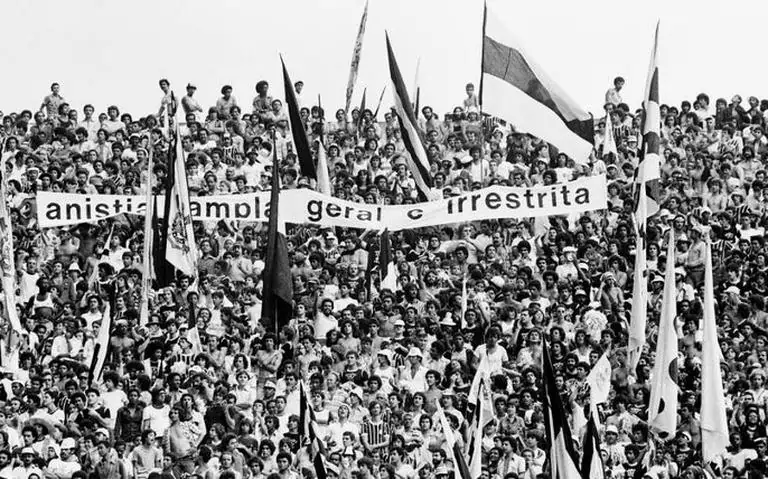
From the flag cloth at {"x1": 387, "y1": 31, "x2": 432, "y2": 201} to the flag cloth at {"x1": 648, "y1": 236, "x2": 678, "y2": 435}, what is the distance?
6.08 m

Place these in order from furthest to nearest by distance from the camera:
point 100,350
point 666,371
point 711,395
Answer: point 100,350, point 666,371, point 711,395

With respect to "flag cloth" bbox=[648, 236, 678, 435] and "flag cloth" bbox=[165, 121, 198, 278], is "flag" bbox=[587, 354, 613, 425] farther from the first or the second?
"flag cloth" bbox=[165, 121, 198, 278]

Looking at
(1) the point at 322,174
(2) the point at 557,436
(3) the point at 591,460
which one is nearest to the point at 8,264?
(1) the point at 322,174

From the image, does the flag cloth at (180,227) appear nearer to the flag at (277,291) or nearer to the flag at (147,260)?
the flag at (147,260)

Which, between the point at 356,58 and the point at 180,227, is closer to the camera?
the point at 180,227

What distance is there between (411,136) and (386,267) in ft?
8.81

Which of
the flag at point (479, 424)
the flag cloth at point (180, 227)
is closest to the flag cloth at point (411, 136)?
the flag cloth at point (180, 227)

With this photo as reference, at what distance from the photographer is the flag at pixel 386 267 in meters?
31.1

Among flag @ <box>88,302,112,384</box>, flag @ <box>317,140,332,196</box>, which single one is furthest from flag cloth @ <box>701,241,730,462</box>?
flag @ <box>317,140,332,196</box>

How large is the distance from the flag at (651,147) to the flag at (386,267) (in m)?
3.01

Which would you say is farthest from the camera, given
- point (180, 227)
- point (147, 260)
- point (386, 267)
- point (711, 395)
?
point (386, 267)

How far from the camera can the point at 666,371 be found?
88.5 ft

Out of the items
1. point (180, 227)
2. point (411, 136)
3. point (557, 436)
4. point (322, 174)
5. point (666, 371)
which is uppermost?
point (411, 136)

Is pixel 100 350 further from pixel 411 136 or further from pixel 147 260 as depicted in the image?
pixel 411 136
